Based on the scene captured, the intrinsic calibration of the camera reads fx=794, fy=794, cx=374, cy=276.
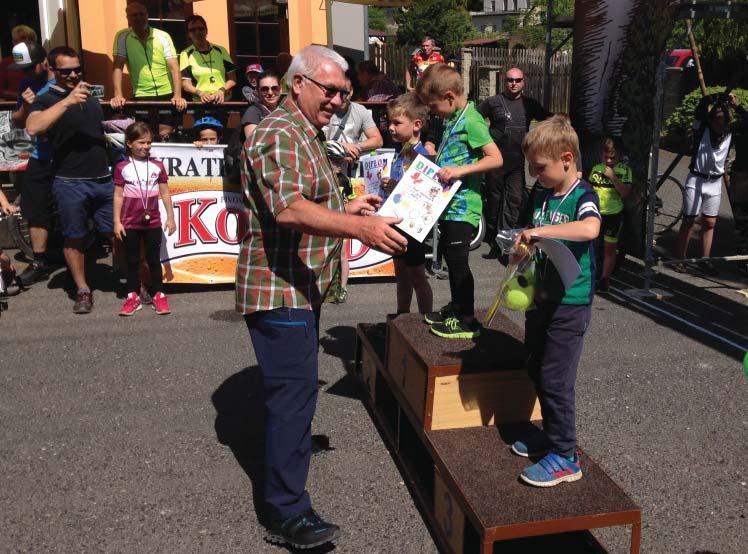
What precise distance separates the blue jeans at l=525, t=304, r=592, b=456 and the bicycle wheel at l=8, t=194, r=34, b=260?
6.14 meters

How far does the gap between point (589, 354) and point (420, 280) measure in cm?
153

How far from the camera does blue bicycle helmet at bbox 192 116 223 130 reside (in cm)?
768

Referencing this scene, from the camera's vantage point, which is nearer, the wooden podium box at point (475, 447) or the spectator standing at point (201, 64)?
the wooden podium box at point (475, 447)

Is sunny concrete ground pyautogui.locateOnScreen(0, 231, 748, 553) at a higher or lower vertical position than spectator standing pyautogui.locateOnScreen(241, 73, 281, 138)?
lower

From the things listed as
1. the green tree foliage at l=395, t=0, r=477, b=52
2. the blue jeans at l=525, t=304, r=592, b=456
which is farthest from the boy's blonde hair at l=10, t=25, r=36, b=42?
the green tree foliage at l=395, t=0, r=477, b=52

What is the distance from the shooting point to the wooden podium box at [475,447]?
122 inches

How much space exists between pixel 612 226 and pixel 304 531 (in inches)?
193

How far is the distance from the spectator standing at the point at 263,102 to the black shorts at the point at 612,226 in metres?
3.17

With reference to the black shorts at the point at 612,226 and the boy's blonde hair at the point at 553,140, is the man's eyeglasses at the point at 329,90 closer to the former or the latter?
the boy's blonde hair at the point at 553,140

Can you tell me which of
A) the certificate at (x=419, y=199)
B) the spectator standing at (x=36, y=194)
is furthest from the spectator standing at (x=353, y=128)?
the certificate at (x=419, y=199)

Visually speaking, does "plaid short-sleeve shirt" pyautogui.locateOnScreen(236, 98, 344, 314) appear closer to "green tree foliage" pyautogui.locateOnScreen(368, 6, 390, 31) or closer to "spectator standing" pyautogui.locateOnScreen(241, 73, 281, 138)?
"spectator standing" pyautogui.locateOnScreen(241, 73, 281, 138)

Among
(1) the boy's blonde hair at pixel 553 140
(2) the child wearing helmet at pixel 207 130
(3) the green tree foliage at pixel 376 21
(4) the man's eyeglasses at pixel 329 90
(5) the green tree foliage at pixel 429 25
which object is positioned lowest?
(2) the child wearing helmet at pixel 207 130

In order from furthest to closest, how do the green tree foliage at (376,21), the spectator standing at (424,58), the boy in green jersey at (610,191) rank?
the green tree foliage at (376,21)
the spectator standing at (424,58)
the boy in green jersey at (610,191)

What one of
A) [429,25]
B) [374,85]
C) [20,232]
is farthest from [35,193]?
[429,25]
